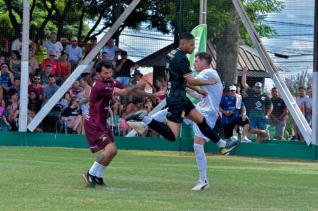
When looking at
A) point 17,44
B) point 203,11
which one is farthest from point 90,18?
point 203,11

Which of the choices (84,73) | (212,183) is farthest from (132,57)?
(212,183)

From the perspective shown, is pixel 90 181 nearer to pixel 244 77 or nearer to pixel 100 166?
pixel 100 166

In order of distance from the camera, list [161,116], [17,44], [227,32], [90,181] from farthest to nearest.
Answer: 1. [17,44]
2. [227,32]
3. [161,116]
4. [90,181]

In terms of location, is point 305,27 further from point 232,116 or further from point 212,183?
point 212,183

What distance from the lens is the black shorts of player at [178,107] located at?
12516mm

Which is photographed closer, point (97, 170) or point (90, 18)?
point (97, 170)

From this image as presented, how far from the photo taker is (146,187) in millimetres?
12070

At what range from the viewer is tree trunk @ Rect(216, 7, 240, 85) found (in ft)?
79.5

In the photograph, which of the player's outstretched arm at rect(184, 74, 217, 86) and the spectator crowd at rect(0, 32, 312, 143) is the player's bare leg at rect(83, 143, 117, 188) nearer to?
the player's outstretched arm at rect(184, 74, 217, 86)

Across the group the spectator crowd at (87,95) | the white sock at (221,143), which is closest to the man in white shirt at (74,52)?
the spectator crowd at (87,95)

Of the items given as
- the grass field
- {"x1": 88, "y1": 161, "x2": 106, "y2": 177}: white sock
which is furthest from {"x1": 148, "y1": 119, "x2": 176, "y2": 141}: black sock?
{"x1": 88, "y1": 161, "x2": 106, "y2": 177}: white sock

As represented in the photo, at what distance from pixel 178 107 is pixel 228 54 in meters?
12.1

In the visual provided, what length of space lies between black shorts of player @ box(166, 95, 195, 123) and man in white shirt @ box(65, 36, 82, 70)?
12.6 meters

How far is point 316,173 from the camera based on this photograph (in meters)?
16.8
